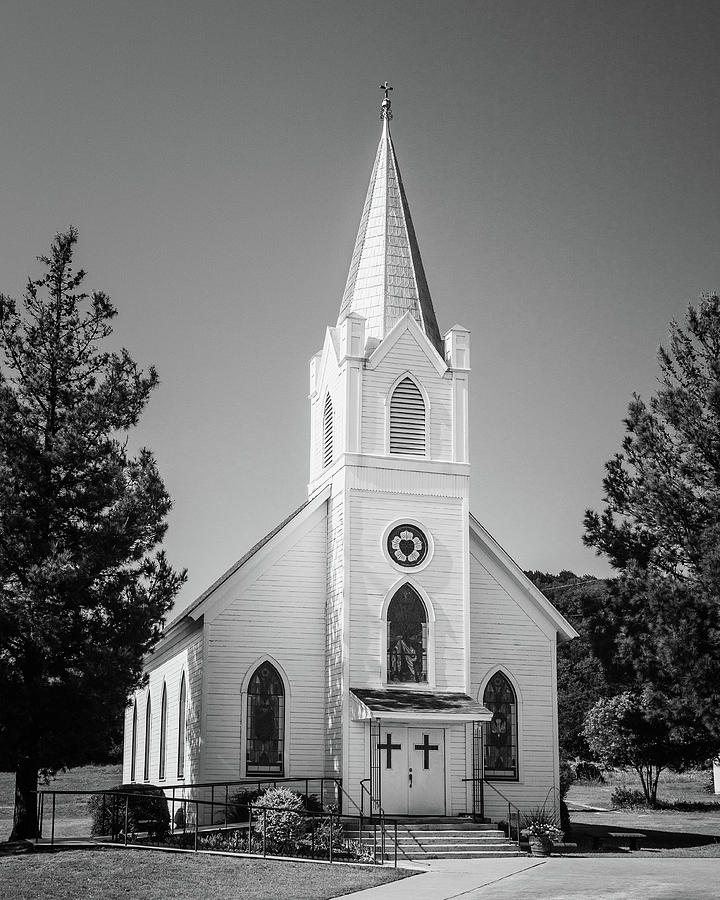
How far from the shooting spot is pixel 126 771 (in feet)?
137

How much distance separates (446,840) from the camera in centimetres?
2492

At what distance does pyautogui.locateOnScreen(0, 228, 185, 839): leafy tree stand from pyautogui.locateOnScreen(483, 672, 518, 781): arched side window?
961cm

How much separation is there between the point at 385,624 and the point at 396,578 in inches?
48.5

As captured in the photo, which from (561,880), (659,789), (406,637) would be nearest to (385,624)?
(406,637)

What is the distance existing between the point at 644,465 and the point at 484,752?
8616mm

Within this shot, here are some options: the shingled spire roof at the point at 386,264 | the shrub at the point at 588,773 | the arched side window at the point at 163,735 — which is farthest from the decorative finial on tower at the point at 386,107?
the shrub at the point at 588,773

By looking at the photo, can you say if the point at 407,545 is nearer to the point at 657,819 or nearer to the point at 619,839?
the point at 619,839

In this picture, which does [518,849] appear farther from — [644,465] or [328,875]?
[644,465]

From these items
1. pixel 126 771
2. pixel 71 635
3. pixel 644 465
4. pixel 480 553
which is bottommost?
pixel 126 771

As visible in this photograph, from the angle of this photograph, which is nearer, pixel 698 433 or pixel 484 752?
pixel 698 433

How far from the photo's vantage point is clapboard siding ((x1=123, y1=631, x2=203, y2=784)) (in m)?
29.3

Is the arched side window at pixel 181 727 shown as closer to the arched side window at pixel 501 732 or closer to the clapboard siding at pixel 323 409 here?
the clapboard siding at pixel 323 409

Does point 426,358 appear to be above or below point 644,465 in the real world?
above

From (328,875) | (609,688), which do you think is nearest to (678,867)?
(328,875)
